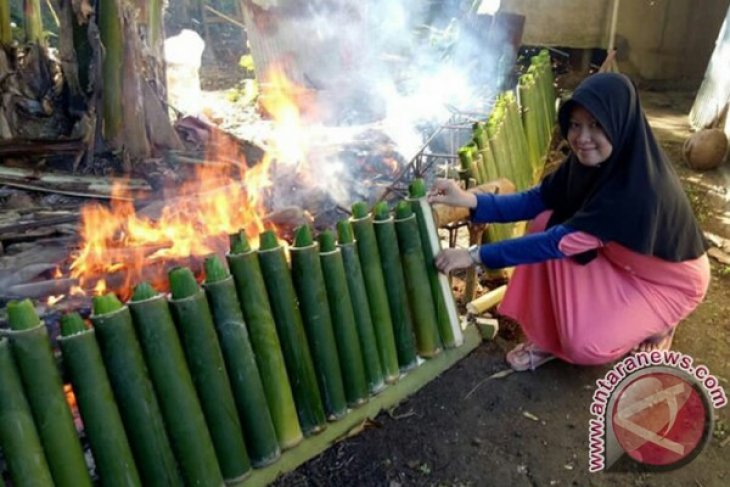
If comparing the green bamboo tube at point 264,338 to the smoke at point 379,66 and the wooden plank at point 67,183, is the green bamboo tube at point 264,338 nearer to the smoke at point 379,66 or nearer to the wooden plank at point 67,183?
the wooden plank at point 67,183

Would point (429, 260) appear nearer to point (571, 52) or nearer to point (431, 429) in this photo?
point (431, 429)

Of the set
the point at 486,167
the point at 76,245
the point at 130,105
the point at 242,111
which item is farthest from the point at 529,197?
the point at 242,111

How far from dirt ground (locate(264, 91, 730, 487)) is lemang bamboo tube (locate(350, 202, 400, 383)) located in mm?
277

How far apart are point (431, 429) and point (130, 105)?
4.00 m

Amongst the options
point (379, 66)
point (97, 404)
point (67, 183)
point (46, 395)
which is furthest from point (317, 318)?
point (379, 66)

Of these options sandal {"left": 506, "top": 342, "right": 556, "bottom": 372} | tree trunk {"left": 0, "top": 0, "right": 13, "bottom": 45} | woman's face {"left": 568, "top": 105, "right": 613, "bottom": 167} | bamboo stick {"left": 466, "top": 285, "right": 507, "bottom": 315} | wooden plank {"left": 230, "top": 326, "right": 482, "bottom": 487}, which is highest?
tree trunk {"left": 0, "top": 0, "right": 13, "bottom": 45}

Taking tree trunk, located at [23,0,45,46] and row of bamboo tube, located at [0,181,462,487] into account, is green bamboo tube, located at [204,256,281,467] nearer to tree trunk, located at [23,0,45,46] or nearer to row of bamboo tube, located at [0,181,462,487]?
row of bamboo tube, located at [0,181,462,487]

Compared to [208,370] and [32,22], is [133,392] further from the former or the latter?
[32,22]

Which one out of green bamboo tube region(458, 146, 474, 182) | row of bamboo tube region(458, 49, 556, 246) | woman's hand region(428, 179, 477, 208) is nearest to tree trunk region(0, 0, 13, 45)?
row of bamboo tube region(458, 49, 556, 246)

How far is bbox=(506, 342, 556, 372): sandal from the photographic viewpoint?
10.4 feet

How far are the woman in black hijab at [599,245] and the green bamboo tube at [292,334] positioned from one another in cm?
79

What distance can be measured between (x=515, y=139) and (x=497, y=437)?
267 centimetres

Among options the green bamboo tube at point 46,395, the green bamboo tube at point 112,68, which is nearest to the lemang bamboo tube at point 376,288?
the green bamboo tube at point 46,395

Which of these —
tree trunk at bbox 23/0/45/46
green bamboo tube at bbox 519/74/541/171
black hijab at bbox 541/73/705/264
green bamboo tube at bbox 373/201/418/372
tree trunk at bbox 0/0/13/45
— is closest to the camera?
black hijab at bbox 541/73/705/264
